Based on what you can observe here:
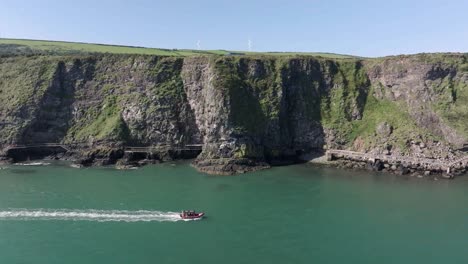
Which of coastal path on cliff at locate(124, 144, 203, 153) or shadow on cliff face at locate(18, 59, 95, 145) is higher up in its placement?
shadow on cliff face at locate(18, 59, 95, 145)

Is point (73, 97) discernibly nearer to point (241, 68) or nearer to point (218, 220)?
point (241, 68)

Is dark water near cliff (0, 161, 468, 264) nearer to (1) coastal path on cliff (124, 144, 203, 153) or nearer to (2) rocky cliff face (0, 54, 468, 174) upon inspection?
(1) coastal path on cliff (124, 144, 203, 153)

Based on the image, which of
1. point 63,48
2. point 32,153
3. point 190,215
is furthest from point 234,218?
point 63,48

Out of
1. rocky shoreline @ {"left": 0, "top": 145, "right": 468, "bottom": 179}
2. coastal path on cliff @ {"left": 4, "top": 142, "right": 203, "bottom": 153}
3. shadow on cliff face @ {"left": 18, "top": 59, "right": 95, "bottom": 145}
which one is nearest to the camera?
rocky shoreline @ {"left": 0, "top": 145, "right": 468, "bottom": 179}

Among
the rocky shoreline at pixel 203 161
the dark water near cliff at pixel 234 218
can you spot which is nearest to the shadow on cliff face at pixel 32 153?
the rocky shoreline at pixel 203 161

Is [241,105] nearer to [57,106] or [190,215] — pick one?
[190,215]

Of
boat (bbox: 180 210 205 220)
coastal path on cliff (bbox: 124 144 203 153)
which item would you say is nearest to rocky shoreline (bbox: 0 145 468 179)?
coastal path on cliff (bbox: 124 144 203 153)
